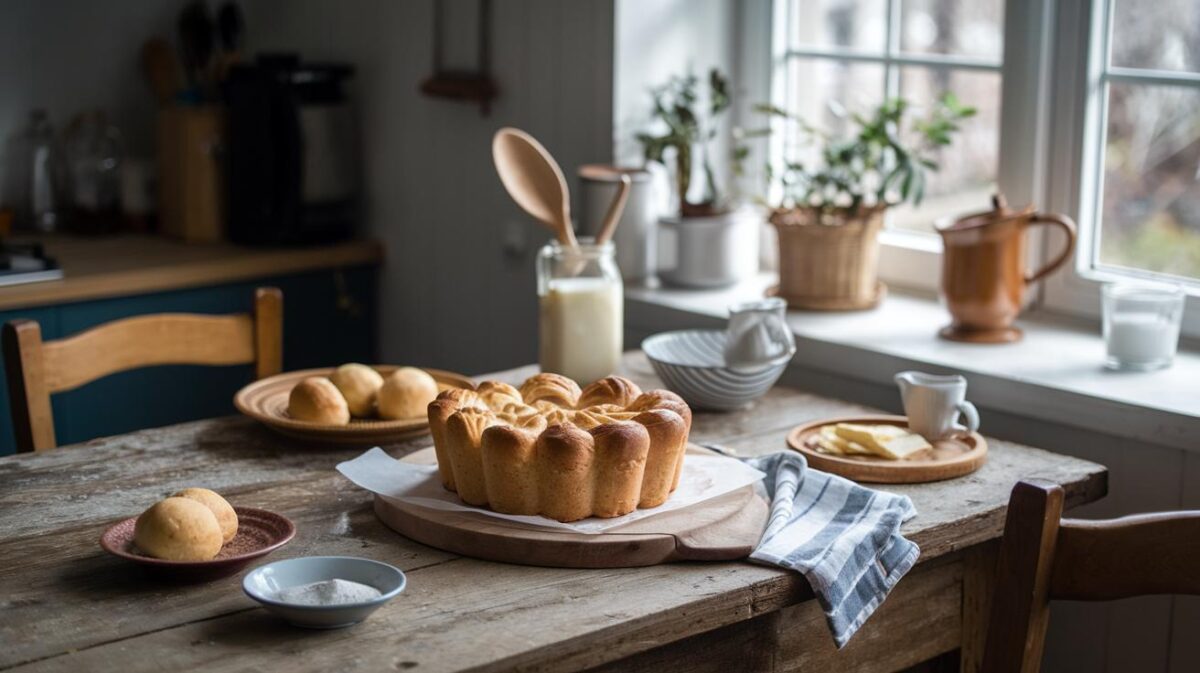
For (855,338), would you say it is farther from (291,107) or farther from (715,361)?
(291,107)

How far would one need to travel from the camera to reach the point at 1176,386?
71.5 inches

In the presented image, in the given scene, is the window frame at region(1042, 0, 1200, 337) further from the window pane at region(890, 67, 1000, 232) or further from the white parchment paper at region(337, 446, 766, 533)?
the white parchment paper at region(337, 446, 766, 533)

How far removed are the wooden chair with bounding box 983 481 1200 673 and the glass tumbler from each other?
0.70m

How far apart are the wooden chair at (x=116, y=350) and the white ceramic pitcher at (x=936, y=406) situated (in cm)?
95

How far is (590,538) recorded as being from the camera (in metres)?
1.34

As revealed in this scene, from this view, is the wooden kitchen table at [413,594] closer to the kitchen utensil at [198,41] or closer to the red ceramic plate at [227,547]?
the red ceramic plate at [227,547]

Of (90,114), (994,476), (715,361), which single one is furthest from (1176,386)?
(90,114)

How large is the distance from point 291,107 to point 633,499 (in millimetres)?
1792

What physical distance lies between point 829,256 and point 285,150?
1.28m

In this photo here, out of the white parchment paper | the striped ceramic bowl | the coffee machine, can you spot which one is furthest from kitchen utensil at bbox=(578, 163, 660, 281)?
the white parchment paper

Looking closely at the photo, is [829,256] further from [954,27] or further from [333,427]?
[333,427]

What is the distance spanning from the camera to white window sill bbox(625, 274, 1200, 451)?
1.75m

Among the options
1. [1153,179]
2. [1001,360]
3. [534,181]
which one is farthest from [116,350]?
[1153,179]

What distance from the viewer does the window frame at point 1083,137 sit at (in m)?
2.08
